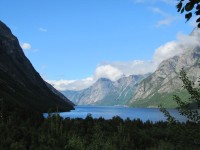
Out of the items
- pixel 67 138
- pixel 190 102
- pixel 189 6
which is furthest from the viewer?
pixel 67 138

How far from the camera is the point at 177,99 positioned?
46.8 ft

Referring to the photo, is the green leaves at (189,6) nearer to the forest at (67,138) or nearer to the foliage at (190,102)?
the foliage at (190,102)

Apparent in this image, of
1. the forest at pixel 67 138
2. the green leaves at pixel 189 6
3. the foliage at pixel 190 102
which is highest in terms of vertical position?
the green leaves at pixel 189 6

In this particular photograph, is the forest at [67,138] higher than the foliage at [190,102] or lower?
lower

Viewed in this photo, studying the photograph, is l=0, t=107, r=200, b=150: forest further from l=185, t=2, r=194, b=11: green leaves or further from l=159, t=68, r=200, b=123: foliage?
l=185, t=2, r=194, b=11: green leaves

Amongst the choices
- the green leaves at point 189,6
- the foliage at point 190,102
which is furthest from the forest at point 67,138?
the green leaves at point 189,6

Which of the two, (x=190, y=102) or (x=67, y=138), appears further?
(x=67, y=138)

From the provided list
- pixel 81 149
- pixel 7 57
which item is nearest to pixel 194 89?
pixel 81 149

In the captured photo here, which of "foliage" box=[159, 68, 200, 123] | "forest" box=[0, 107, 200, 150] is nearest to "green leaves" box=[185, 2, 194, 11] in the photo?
"foliage" box=[159, 68, 200, 123]

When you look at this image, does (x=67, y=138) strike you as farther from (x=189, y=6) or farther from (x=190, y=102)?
(x=189, y=6)

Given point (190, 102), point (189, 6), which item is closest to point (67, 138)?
point (190, 102)

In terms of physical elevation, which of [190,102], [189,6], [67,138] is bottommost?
[67,138]

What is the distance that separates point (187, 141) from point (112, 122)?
77.1ft

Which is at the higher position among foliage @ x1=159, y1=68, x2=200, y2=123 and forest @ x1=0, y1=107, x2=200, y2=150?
foliage @ x1=159, y1=68, x2=200, y2=123
